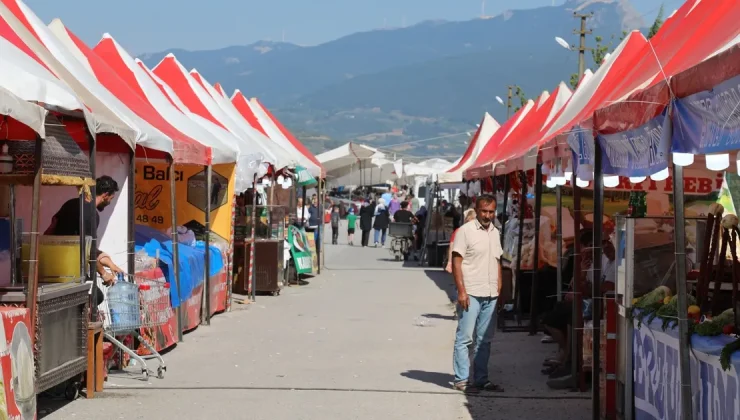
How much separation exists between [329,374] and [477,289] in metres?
2.00

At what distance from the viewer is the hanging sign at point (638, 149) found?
22.0 ft

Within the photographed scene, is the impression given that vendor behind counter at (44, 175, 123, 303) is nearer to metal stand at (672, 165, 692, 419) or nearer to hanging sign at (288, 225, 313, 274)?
metal stand at (672, 165, 692, 419)

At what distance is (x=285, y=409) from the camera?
9.48 metres

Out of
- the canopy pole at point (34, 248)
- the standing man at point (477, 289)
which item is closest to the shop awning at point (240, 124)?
the standing man at point (477, 289)

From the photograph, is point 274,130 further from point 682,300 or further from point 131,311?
point 682,300

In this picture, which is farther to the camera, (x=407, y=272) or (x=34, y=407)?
(x=407, y=272)

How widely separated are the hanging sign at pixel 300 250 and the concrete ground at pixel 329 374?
429 centimetres

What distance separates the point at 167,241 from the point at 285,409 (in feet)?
17.8

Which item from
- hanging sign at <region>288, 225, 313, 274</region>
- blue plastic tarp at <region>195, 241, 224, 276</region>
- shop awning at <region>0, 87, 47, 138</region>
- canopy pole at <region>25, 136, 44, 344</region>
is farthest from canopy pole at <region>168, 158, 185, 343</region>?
hanging sign at <region>288, 225, 313, 274</region>

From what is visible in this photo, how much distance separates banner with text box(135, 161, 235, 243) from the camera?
16.2 metres

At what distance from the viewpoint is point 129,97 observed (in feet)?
46.6

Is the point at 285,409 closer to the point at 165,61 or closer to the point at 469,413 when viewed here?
the point at 469,413

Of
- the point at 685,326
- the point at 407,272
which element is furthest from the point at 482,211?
the point at 407,272

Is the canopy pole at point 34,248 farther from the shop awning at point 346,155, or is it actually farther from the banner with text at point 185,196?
the shop awning at point 346,155
